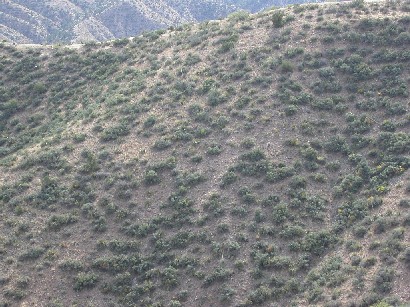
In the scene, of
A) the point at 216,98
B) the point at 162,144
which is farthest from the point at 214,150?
the point at 216,98

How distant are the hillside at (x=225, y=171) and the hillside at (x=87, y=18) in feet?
380

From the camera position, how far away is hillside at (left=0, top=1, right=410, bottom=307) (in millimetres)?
29922

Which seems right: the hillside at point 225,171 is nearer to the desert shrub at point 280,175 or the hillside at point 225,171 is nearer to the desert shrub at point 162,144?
the desert shrub at point 280,175

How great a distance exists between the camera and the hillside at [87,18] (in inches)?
6348

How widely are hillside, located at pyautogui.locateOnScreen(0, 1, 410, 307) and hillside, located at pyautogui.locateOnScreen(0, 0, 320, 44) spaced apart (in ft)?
380

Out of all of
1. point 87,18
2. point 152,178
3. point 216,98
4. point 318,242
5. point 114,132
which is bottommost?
point 318,242

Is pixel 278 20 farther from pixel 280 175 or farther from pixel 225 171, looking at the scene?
pixel 280 175

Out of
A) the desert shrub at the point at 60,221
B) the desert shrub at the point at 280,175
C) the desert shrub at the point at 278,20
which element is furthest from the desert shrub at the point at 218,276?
the desert shrub at the point at 278,20

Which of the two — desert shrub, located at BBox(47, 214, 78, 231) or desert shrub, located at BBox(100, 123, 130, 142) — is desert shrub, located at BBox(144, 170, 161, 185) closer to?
desert shrub, located at BBox(47, 214, 78, 231)

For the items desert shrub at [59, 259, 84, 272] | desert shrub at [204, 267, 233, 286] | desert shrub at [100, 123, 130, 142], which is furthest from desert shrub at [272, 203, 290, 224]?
desert shrub at [100, 123, 130, 142]

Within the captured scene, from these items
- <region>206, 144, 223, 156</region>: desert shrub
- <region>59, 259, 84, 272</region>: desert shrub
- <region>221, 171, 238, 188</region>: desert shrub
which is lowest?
<region>59, 259, 84, 272</region>: desert shrub

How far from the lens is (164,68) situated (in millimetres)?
49438

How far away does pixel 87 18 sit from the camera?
6929 inches

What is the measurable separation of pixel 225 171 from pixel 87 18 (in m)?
153
